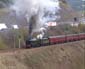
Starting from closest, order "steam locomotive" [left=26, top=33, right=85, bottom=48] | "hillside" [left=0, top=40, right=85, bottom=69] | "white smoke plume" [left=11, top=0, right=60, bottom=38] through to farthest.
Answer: "hillside" [left=0, top=40, right=85, bottom=69], "steam locomotive" [left=26, top=33, right=85, bottom=48], "white smoke plume" [left=11, top=0, right=60, bottom=38]

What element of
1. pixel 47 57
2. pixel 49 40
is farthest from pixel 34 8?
pixel 47 57

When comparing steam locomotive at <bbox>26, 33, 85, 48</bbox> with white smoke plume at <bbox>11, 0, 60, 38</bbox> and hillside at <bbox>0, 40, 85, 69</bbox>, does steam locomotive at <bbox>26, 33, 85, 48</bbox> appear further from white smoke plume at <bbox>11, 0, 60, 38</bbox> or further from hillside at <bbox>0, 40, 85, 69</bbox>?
white smoke plume at <bbox>11, 0, 60, 38</bbox>

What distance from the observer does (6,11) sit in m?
61.4

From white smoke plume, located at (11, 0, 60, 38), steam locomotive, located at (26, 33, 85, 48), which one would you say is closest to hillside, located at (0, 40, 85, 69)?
steam locomotive, located at (26, 33, 85, 48)

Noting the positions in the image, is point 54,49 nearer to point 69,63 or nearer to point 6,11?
point 69,63

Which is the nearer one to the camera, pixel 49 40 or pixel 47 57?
pixel 47 57

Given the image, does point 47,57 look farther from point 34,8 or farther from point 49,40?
point 34,8

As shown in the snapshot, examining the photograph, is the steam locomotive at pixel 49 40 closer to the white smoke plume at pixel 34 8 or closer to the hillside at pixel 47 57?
the hillside at pixel 47 57

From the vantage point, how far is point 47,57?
44.5 metres

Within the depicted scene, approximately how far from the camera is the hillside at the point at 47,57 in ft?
130

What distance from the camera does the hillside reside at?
3969 cm

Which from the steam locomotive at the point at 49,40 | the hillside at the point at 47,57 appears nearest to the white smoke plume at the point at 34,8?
the steam locomotive at the point at 49,40

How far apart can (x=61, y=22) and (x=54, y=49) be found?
24686 millimetres

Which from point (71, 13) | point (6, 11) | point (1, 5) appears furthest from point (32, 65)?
point (71, 13)
